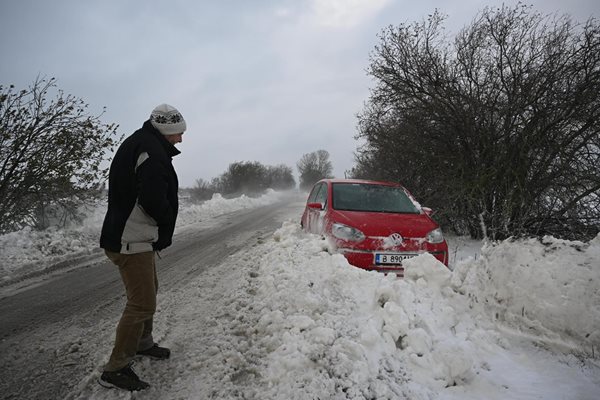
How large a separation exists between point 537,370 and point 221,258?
4.98 m

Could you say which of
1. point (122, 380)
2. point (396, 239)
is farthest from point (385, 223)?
point (122, 380)

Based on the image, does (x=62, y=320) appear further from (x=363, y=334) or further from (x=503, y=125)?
(x=503, y=125)

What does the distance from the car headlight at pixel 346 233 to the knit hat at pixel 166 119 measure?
270 cm

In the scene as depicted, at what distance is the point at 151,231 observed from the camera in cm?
228

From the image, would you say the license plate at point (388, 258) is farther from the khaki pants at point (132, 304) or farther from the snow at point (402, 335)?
the khaki pants at point (132, 304)

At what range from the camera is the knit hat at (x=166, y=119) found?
2.41 m

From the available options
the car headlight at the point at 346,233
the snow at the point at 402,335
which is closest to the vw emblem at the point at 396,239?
the car headlight at the point at 346,233

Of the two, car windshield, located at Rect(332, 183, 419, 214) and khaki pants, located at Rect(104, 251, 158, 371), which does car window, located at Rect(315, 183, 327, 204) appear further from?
khaki pants, located at Rect(104, 251, 158, 371)

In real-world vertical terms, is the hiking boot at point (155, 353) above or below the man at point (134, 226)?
below

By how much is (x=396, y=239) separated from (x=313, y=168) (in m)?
63.4

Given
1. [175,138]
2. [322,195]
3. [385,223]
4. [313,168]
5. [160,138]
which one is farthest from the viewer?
[313,168]

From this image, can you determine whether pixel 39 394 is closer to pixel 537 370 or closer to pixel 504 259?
pixel 537 370

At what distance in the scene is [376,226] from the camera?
442cm

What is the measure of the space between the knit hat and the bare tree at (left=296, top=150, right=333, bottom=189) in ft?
193
